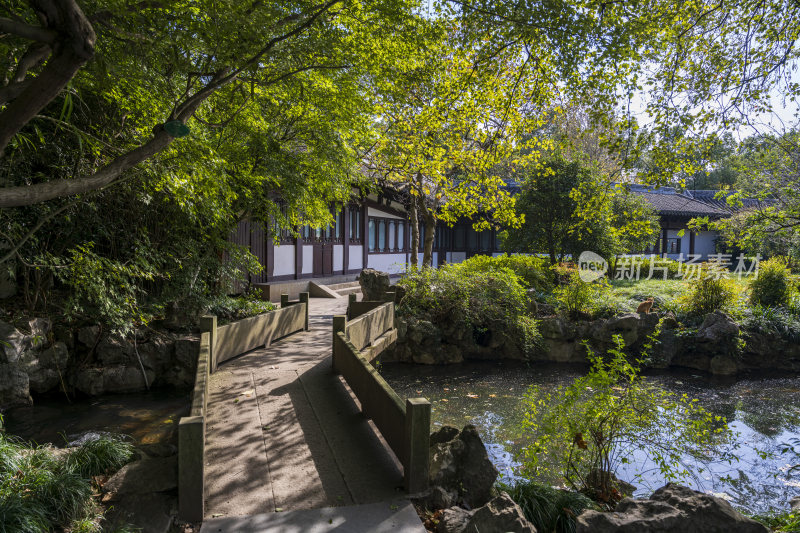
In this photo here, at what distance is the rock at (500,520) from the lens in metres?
3.27

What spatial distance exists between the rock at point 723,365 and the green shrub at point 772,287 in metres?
2.88

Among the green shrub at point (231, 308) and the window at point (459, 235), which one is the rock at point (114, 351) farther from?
the window at point (459, 235)

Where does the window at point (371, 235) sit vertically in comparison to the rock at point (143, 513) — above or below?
above

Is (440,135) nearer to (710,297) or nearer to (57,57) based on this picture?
(710,297)

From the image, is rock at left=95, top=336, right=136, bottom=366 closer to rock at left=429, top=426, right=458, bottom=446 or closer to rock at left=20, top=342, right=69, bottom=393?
rock at left=20, top=342, right=69, bottom=393

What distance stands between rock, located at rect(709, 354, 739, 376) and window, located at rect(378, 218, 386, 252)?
1293cm

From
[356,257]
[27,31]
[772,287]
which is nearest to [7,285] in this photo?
[27,31]

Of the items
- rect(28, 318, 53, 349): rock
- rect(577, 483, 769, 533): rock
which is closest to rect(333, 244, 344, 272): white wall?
rect(28, 318, 53, 349): rock

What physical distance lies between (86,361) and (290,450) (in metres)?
4.96

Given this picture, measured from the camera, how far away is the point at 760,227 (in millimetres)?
7062

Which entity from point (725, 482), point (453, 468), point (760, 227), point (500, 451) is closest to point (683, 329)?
point (760, 227)

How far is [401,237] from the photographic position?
23.4m

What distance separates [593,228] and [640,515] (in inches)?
575

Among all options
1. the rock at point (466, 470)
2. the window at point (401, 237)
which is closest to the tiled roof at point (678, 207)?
the window at point (401, 237)
